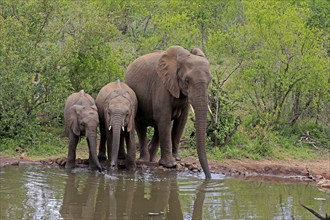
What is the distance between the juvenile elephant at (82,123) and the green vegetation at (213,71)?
6.09ft

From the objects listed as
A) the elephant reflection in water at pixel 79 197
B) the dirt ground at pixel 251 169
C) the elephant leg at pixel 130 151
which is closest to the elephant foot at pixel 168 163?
the dirt ground at pixel 251 169

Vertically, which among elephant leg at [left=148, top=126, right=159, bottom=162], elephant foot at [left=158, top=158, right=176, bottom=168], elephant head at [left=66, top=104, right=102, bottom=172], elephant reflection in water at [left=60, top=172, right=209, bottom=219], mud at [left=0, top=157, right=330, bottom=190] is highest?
elephant head at [left=66, top=104, right=102, bottom=172]

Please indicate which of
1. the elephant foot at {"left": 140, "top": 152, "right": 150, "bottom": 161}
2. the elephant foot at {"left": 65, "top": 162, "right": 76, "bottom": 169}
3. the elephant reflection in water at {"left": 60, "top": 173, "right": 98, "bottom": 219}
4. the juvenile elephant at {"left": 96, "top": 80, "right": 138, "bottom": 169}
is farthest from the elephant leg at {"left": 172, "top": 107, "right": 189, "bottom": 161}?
the elephant reflection in water at {"left": 60, "top": 173, "right": 98, "bottom": 219}

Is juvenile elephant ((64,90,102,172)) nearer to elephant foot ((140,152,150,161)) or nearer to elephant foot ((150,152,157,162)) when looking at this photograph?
elephant foot ((140,152,150,161))

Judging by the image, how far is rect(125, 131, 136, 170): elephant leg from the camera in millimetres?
13867

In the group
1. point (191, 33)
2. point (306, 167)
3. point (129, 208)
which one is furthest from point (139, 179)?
point (191, 33)

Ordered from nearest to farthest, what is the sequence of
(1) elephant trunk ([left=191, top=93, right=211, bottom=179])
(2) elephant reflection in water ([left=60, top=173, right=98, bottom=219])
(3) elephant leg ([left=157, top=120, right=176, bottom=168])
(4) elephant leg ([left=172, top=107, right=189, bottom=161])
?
(2) elephant reflection in water ([left=60, top=173, right=98, bottom=219])
(1) elephant trunk ([left=191, top=93, right=211, bottom=179])
(3) elephant leg ([left=157, top=120, right=176, bottom=168])
(4) elephant leg ([left=172, top=107, right=189, bottom=161])

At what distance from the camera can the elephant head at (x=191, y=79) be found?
43.5ft

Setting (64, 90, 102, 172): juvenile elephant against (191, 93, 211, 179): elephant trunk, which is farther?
(64, 90, 102, 172): juvenile elephant

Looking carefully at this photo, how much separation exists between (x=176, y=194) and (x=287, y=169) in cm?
388

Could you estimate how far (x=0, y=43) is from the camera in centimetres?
1612

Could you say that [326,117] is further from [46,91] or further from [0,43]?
[0,43]

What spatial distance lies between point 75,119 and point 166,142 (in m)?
1.78

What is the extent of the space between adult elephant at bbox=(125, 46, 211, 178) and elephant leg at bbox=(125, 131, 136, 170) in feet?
2.04
